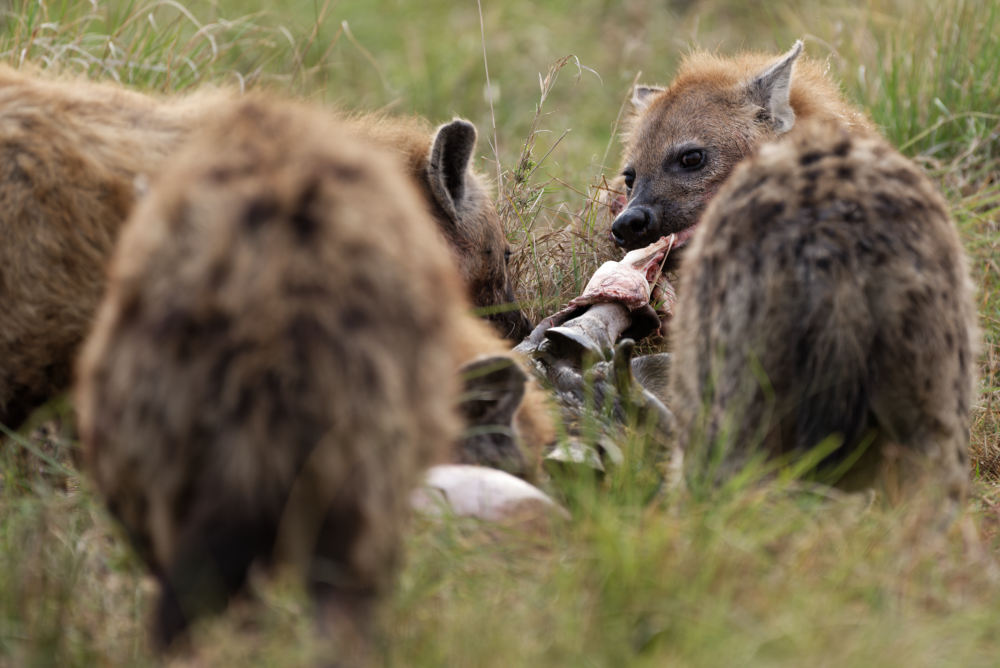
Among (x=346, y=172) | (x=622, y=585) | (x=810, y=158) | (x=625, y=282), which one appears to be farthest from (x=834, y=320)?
(x=625, y=282)

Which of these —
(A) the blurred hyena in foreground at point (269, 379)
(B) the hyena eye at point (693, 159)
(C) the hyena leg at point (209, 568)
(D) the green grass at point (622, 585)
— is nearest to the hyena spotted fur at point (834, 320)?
(D) the green grass at point (622, 585)

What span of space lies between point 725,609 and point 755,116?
304cm

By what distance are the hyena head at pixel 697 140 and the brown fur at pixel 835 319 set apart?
1.97 metres

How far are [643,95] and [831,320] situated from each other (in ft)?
10.1

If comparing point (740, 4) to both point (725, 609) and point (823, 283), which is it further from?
point (725, 609)

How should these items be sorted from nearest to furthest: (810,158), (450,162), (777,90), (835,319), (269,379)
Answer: (269,379) < (835,319) < (810,158) < (450,162) < (777,90)

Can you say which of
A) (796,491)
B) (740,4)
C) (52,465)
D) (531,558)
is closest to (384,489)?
(531,558)

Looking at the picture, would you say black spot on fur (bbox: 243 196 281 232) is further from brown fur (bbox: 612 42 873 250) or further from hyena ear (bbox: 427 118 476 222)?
brown fur (bbox: 612 42 873 250)

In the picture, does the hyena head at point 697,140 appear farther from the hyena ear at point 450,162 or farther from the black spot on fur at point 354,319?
the black spot on fur at point 354,319

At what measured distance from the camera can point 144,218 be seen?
205cm

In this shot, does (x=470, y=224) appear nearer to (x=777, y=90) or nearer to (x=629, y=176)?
(x=629, y=176)

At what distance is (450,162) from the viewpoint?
4258 millimetres

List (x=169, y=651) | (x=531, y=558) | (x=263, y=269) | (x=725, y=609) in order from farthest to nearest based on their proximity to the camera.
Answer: (x=531, y=558) < (x=725, y=609) < (x=169, y=651) < (x=263, y=269)

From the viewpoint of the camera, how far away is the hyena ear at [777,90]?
194 inches
